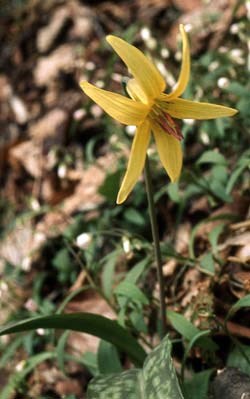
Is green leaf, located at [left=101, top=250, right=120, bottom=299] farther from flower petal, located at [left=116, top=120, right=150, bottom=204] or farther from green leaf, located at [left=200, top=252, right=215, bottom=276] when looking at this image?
flower petal, located at [left=116, top=120, right=150, bottom=204]

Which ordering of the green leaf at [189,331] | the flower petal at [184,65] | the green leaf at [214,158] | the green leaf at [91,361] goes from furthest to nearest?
the green leaf at [214,158] → the green leaf at [91,361] → the green leaf at [189,331] → the flower petal at [184,65]

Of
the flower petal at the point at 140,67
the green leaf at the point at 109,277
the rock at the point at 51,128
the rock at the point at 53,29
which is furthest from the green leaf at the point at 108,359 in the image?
the rock at the point at 53,29

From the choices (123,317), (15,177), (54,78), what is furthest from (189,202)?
(54,78)

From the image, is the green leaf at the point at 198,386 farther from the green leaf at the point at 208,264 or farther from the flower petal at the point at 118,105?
the flower petal at the point at 118,105

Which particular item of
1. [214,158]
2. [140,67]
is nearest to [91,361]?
[214,158]

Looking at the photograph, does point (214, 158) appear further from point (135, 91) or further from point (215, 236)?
point (135, 91)

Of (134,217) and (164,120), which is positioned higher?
(164,120)
